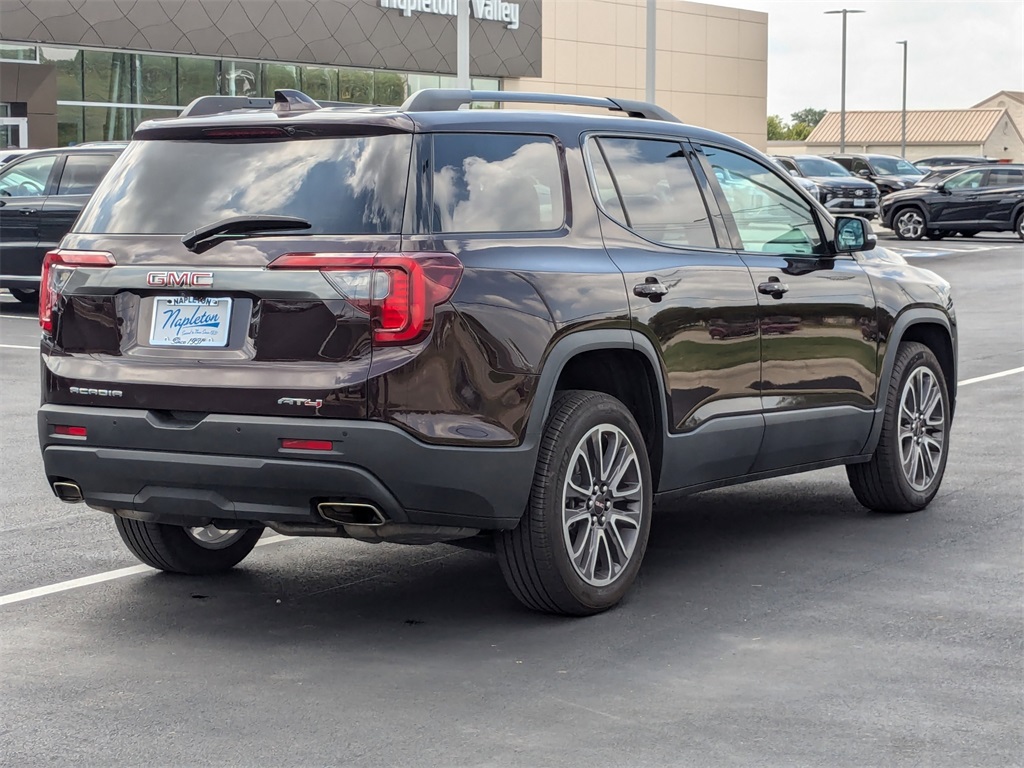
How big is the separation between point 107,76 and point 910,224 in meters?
18.8

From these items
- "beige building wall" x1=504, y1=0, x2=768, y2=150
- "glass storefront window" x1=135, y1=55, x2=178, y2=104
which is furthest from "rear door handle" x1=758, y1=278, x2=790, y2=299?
"beige building wall" x1=504, y1=0, x2=768, y2=150

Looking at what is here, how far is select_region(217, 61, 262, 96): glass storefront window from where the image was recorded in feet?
137

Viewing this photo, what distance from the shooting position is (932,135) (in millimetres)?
118625

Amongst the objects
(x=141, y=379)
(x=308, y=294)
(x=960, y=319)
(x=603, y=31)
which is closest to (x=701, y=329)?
(x=308, y=294)

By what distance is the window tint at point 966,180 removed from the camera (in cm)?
3681

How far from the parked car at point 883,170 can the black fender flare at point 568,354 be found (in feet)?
136

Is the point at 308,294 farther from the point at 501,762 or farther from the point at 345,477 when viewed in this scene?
the point at 501,762

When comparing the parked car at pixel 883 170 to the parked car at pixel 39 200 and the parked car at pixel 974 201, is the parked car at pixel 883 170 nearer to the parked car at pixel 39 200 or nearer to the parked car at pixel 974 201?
the parked car at pixel 974 201

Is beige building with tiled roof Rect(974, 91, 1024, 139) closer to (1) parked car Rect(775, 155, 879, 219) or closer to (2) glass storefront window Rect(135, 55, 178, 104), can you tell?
(1) parked car Rect(775, 155, 879, 219)

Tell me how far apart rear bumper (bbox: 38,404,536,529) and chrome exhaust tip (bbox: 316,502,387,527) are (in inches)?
1.0

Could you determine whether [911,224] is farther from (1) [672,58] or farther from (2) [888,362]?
(2) [888,362]

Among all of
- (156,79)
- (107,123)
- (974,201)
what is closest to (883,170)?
(974,201)

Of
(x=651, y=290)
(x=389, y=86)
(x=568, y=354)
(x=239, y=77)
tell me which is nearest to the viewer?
(x=568, y=354)

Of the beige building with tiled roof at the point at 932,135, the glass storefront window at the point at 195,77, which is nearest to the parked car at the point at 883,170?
the glass storefront window at the point at 195,77
